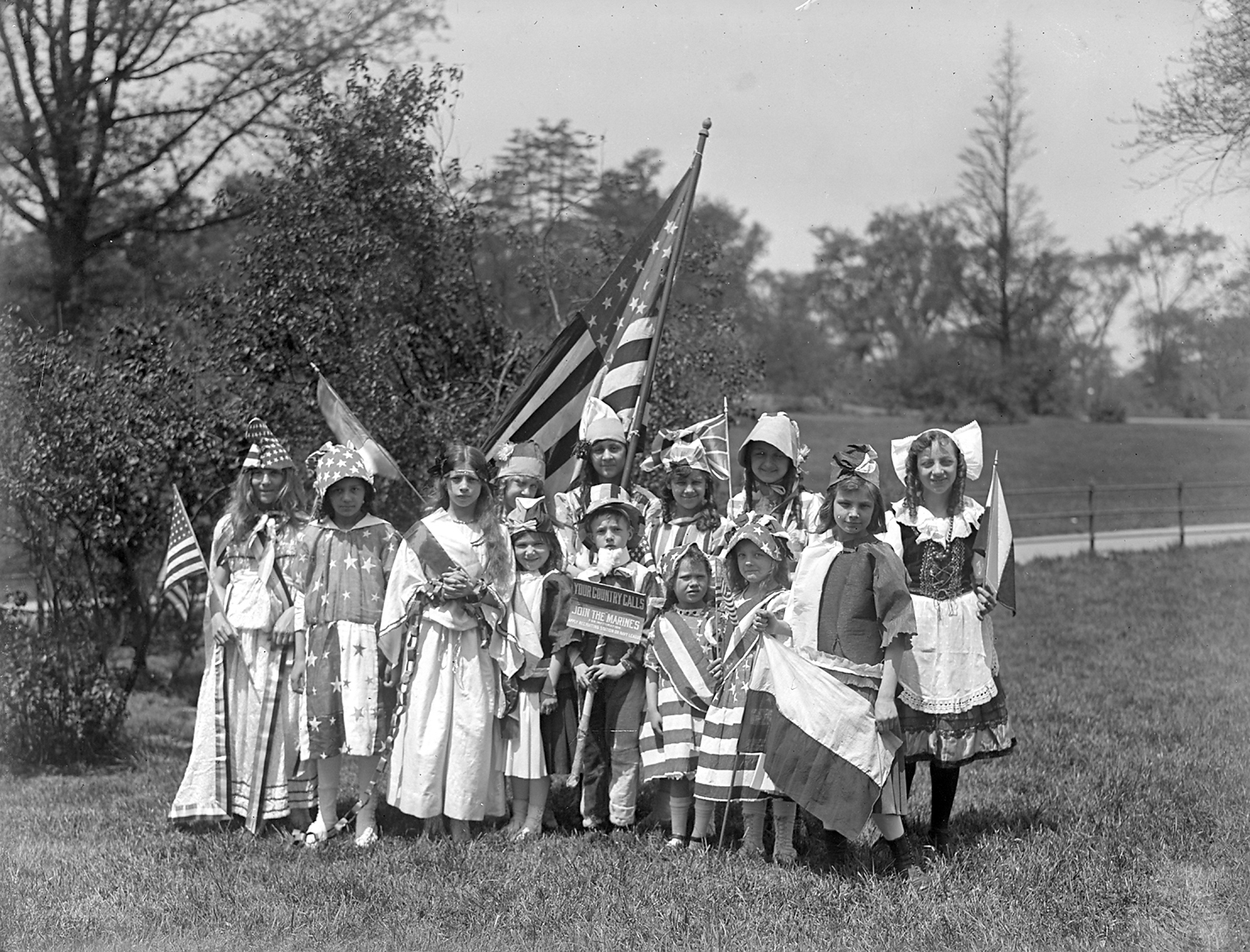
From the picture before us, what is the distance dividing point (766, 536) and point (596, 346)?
2059mm

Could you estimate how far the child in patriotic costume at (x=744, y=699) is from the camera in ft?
18.5

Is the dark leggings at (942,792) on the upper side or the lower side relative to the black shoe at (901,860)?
upper

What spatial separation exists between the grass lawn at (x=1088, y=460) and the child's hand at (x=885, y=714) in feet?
36.9

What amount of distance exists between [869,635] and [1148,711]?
4672 millimetres

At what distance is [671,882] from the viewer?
537 centimetres

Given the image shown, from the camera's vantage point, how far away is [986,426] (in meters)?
37.2

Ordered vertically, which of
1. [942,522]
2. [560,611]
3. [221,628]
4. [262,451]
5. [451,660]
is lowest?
[451,660]

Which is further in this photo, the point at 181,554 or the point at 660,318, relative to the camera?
the point at 660,318

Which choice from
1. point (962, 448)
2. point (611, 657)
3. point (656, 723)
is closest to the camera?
point (962, 448)

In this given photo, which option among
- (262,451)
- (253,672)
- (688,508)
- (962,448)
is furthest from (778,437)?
(253,672)

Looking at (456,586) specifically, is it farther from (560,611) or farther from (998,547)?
(998,547)

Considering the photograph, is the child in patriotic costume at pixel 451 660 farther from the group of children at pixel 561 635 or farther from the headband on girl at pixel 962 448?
the headband on girl at pixel 962 448

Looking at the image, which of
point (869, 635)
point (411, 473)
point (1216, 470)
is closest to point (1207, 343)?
point (1216, 470)

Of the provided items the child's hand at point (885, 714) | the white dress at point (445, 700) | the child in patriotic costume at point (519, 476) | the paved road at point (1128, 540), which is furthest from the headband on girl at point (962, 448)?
the paved road at point (1128, 540)
